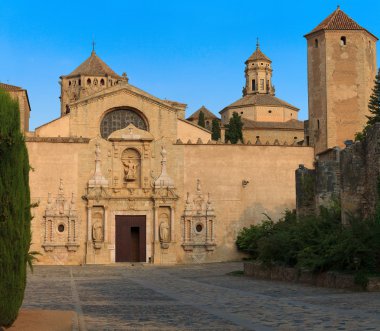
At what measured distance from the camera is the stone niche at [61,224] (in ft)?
118

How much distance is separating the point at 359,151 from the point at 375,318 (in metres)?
10.3

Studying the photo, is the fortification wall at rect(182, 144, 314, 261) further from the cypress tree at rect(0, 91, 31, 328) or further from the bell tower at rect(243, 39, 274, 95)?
the bell tower at rect(243, 39, 274, 95)

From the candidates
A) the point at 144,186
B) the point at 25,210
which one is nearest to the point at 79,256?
the point at 144,186

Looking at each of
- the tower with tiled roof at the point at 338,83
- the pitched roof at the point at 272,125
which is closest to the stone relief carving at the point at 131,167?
the tower with tiled roof at the point at 338,83

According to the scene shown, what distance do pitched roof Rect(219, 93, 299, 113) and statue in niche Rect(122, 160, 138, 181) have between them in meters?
58.6

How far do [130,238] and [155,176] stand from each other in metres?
3.51

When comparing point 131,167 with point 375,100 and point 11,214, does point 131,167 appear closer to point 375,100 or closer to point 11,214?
point 375,100

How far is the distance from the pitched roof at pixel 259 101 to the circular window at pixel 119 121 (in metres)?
56.9

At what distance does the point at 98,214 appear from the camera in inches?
1448

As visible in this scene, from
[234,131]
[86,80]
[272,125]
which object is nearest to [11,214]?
[234,131]

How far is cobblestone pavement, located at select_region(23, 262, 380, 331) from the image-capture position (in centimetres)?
1047

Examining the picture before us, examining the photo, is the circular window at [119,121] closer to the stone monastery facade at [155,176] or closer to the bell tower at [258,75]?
the stone monastery facade at [155,176]

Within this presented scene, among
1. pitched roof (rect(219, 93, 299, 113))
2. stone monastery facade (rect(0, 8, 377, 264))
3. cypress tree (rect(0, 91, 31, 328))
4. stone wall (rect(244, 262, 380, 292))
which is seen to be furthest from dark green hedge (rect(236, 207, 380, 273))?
pitched roof (rect(219, 93, 299, 113))

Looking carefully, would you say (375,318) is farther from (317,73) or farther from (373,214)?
(317,73)
